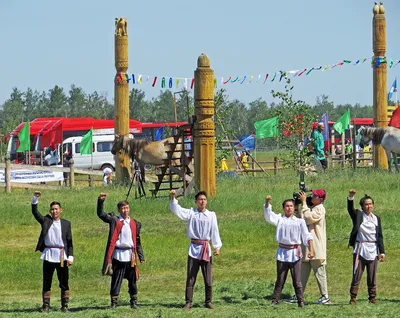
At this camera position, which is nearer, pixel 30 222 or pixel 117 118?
pixel 30 222

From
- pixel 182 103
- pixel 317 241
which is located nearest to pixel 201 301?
pixel 317 241

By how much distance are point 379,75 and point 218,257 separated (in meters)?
16.5

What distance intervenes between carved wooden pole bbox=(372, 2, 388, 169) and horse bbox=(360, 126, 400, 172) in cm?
79

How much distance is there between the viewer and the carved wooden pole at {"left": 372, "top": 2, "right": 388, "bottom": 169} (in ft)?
121

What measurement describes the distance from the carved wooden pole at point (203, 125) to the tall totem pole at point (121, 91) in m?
7.88

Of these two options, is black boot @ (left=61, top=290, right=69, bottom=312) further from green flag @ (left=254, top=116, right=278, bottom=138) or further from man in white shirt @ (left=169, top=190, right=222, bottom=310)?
green flag @ (left=254, top=116, right=278, bottom=138)

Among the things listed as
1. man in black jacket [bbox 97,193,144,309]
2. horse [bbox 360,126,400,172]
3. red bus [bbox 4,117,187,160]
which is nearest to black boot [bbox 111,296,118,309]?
man in black jacket [bbox 97,193,144,309]

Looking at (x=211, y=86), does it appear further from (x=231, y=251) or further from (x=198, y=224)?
(x=198, y=224)

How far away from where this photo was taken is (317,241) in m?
16.8

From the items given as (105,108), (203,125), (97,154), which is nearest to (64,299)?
(203,125)

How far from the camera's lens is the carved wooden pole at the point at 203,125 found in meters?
29.1

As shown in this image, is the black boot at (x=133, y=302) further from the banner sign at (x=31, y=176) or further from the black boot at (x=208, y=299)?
the banner sign at (x=31, y=176)

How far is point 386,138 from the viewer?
119 feet

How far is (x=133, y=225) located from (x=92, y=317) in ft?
5.18
